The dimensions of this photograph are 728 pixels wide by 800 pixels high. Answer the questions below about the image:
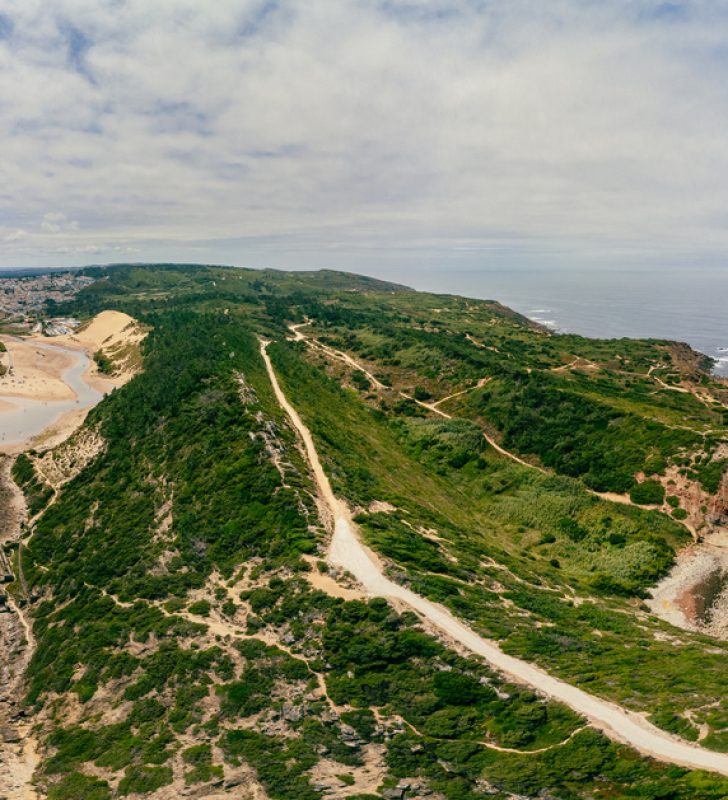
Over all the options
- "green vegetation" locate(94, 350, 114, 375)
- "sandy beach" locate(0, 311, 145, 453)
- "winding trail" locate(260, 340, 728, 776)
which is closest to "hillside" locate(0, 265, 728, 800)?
"winding trail" locate(260, 340, 728, 776)

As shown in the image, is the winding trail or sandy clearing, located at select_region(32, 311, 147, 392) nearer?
the winding trail

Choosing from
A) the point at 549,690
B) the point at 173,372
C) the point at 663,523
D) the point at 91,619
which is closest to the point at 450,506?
the point at 663,523

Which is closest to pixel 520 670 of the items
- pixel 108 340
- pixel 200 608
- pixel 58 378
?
pixel 200 608

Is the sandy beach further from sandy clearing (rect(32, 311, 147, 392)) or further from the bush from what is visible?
the bush

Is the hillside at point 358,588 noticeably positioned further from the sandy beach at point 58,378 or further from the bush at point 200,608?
the sandy beach at point 58,378

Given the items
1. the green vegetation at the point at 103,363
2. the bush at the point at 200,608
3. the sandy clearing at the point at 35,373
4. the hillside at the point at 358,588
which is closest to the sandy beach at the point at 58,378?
the sandy clearing at the point at 35,373

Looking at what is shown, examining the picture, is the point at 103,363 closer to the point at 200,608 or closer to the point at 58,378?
the point at 58,378

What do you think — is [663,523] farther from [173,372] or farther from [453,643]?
[173,372]
